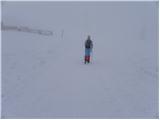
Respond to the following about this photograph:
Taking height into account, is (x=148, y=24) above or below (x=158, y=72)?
above

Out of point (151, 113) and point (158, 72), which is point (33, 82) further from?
point (158, 72)

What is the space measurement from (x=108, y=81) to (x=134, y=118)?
12.2 ft

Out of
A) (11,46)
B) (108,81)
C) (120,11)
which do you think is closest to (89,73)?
(108,81)

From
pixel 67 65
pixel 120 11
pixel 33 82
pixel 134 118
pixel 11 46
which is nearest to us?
pixel 134 118

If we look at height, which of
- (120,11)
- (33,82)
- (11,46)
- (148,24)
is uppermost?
(120,11)

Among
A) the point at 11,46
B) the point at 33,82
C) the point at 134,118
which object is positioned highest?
the point at 11,46

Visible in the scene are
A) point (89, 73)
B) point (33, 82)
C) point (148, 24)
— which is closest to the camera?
point (33, 82)

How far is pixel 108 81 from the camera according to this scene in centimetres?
1209

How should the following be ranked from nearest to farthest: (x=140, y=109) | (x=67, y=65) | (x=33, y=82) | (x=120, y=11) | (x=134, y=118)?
(x=134, y=118) → (x=140, y=109) → (x=33, y=82) → (x=67, y=65) → (x=120, y=11)

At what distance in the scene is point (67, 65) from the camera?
15844 millimetres

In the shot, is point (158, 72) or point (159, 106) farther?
point (158, 72)

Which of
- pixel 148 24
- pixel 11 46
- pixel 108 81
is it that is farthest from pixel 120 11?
pixel 108 81

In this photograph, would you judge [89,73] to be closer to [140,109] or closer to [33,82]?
[33,82]

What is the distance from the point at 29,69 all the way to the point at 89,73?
9.78 feet
